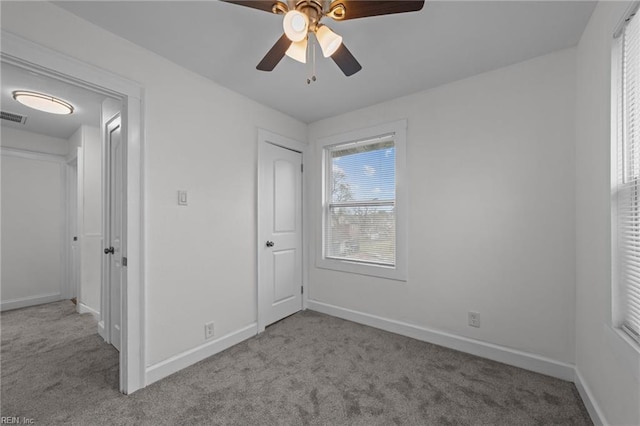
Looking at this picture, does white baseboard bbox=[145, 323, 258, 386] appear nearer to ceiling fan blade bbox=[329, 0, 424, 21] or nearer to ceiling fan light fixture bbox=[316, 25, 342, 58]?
ceiling fan light fixture bbox=[316, 25, 342, 58]

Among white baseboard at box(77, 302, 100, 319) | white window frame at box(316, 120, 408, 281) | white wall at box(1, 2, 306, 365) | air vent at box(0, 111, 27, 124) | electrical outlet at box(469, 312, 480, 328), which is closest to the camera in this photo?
white wall at box(1, 2, 306, 365)

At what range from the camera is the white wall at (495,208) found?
6.70ft

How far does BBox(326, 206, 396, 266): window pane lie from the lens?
2965 mm

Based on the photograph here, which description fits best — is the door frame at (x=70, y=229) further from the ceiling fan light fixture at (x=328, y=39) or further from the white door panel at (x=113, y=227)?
the ceiling fan light fixture at (x=328, y=39)

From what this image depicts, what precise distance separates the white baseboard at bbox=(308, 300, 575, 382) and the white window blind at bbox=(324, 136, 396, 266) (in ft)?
2.10

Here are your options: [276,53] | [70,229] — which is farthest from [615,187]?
[70,229]

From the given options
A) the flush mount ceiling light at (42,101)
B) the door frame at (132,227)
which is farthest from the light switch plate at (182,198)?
the flush mount ceiling light at (42,101)

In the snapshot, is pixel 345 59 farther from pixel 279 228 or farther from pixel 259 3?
pixel 279 228

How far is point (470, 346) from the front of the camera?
7.84ft

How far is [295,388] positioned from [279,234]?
5.42 ft

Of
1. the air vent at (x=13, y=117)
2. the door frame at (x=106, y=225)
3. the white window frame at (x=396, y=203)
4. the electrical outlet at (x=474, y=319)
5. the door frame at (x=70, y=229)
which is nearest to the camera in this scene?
the electrical outlet at (x=474, y=319)

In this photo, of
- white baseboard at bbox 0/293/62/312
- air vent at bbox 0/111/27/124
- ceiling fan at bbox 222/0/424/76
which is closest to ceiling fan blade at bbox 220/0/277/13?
ceiling fan at bbox 222/0/424/76

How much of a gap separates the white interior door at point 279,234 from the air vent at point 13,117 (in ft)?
10.3

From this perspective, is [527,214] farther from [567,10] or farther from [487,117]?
[567,10]
